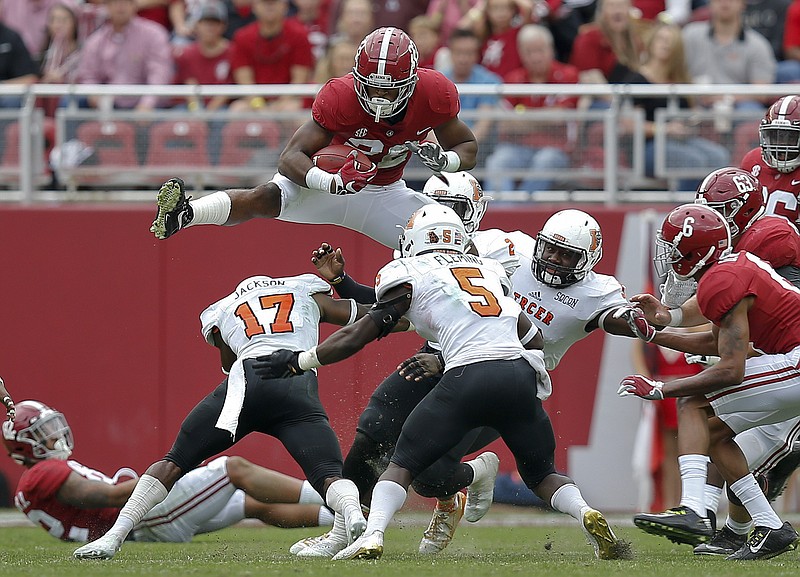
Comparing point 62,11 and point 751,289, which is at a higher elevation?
point 62,11

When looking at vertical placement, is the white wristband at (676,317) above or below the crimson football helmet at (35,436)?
above

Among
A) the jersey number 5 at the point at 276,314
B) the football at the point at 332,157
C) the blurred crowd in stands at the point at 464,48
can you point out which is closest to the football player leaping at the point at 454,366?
the jersey number 5 at the point at 276,314

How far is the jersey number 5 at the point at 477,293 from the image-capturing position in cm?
655

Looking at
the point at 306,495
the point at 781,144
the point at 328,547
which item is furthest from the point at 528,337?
the point at 781,144

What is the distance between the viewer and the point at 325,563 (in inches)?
249

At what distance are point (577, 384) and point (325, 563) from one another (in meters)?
5.01

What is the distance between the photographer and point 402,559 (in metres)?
6.80

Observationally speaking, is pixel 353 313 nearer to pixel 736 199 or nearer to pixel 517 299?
pixel 517 299

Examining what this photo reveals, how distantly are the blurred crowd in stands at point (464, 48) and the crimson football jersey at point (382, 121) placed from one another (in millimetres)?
2970

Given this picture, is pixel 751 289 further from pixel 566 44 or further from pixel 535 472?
pixel 566 44

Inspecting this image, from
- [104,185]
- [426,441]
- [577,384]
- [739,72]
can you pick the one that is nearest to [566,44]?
[739,72]

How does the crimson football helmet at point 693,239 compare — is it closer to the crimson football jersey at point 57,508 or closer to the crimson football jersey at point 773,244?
the crimson football jersey at point 773,244

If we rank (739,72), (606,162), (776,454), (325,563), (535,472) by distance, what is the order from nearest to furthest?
(325,563) → (535,472) → (776,454) → (606,162) → (739,72)

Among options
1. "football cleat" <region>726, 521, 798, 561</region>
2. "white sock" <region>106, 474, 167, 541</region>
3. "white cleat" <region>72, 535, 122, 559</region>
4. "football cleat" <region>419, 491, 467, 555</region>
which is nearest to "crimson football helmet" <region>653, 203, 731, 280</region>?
"football cleat" <region>726, 521, 798, 561</region>
